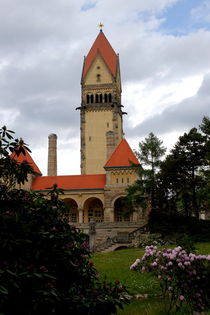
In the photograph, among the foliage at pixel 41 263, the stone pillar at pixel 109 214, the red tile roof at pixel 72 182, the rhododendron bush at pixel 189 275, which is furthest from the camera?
the red tile roof at pixel 72 182

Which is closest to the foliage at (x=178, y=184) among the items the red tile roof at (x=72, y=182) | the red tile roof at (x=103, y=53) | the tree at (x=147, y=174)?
the tree at (x=147, y=174)

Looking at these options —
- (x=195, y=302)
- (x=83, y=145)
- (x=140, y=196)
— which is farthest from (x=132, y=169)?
(x=195, y=302)

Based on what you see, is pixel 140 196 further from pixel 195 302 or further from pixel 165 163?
pixel 195 302

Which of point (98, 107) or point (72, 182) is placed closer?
point (72, 182)

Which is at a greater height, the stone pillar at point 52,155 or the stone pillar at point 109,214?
the stone pillar at point 52,155

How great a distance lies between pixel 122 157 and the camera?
46.0 meters

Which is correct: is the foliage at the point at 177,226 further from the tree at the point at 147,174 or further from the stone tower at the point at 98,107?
the stone tower at the point at 98,107

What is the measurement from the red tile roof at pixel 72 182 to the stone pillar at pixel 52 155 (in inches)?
147

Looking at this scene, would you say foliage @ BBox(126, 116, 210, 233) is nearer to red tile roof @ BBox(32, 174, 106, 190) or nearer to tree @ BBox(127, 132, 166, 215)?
tree @ BBox(127, 132, 166, 215)

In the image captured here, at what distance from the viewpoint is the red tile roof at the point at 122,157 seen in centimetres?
4509

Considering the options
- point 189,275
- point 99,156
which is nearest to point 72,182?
point 99,156

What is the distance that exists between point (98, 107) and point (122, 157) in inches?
710

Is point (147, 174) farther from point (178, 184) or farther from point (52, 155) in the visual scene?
point (52, 155)

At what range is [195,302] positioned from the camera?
7.79 m
